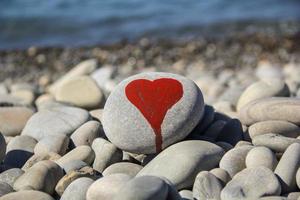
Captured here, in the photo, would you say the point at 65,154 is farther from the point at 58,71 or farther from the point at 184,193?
the point at 58,71

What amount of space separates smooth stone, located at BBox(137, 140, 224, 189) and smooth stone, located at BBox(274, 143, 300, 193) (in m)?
0.29

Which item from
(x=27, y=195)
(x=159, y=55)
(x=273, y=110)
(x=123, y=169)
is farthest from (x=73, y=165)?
(x=159, y=55)

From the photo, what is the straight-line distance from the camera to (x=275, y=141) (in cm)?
272

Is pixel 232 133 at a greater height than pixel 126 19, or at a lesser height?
greater

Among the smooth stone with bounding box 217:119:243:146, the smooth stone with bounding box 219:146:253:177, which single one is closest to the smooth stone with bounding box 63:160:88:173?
the smooth stone with bounding box 219:146:253:177

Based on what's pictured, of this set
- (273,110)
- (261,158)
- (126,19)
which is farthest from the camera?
(126,19)

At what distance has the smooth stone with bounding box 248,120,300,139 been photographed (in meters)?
2.95

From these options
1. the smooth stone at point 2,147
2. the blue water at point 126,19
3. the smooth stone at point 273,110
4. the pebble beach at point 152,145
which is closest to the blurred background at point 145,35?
the blue water at point 126,19

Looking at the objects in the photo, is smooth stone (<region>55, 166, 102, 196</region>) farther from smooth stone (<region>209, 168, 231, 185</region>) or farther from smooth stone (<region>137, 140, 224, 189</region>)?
smooth stone (<region>209, 168, 231, 185</region>)

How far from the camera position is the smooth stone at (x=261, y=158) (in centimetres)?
256

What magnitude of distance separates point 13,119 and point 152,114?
1346 millimetres

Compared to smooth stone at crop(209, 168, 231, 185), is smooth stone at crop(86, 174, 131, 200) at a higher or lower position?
higher

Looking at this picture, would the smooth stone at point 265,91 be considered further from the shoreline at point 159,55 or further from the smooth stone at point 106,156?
the shoreline at point 159,55

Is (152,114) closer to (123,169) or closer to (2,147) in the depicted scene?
(123,169)
